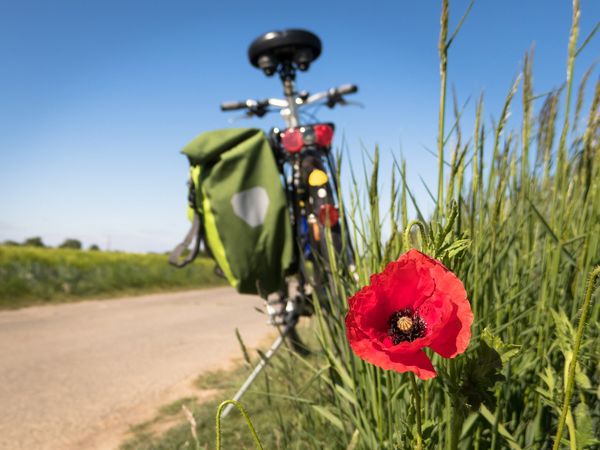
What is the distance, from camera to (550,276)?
944mm

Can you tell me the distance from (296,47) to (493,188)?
1947mm

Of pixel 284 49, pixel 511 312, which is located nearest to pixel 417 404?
pixel 511 312

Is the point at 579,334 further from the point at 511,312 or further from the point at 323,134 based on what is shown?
the point at 323,134

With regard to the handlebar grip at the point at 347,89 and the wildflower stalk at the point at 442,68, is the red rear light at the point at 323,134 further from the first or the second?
the wildflower stalk at the point at 442,68

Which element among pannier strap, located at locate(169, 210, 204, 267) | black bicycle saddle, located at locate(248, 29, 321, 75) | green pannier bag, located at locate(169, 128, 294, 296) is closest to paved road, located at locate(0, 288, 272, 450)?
green pannier bag, located at locate(169, 128, 294, 296)

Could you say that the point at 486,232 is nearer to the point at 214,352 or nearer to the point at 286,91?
the point at 286,91

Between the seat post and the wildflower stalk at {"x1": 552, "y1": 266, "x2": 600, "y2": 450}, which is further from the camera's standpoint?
the seat post

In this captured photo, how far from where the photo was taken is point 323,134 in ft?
7.70

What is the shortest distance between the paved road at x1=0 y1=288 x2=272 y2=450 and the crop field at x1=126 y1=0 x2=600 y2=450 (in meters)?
0.97

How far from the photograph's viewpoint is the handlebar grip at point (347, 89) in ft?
10.0

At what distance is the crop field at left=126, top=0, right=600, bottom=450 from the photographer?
20.9 inches

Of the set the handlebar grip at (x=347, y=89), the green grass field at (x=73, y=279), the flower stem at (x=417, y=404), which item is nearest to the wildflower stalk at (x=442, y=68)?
the flower stem at (x=417, y=404)

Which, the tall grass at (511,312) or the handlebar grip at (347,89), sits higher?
the handlebar grip at (347,89)

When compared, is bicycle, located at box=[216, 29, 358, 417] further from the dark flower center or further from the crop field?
the dark flower center
